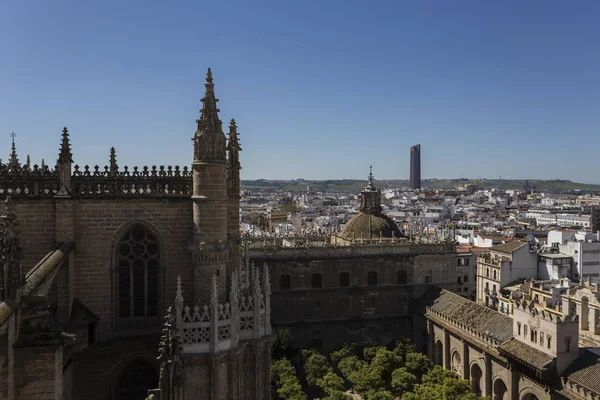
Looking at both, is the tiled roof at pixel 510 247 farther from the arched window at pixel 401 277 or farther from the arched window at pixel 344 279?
the arched window at pixel 344 279

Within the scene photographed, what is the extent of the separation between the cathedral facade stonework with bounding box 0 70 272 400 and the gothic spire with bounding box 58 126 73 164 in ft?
0.09

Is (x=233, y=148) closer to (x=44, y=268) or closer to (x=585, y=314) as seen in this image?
(x=44, y=268)

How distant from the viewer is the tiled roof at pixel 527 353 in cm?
2900

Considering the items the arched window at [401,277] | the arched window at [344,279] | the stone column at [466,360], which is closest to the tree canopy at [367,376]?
the stone column at [466,360]

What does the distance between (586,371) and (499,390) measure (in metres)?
7.81

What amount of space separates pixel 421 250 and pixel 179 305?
3769cm

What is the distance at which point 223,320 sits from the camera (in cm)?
1361

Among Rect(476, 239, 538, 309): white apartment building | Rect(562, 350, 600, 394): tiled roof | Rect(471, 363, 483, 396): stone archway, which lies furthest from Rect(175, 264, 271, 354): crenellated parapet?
Rect(476, 239, 538, 309): white apartment building

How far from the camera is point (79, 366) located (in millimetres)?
14945

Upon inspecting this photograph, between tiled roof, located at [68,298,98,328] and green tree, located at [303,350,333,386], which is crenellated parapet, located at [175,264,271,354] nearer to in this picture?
tiled roof, located at [68,298,98,328]

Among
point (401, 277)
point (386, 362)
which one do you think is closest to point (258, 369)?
point (386, 362)

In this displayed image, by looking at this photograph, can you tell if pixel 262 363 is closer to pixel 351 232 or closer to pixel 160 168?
pixel 160 168

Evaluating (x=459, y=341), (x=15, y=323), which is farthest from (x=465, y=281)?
(x=15, y=323)

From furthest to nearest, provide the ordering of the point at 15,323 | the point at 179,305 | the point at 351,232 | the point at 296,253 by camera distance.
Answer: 1. the point at 351,232
2. the point at 296,253
3. the point at 179,305
4. the point at 15,323
